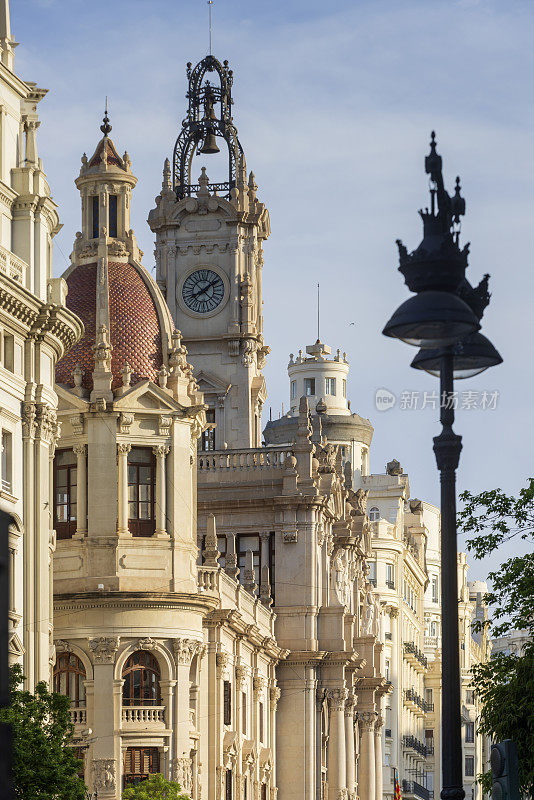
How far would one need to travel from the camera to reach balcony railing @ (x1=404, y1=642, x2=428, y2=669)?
135m

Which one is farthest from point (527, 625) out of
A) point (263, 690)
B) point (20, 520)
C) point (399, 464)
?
point (399, 464)

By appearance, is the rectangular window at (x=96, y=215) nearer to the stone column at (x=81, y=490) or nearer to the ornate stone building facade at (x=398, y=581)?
the stone column at (x=81, y=490)

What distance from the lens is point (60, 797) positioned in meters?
40.0

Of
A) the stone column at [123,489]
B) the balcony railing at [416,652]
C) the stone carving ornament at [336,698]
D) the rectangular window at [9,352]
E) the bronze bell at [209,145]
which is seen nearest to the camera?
the rectangular window at [9,352]

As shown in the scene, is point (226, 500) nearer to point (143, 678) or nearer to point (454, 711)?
point (143, 678)

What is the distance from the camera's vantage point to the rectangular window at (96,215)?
64.6 m

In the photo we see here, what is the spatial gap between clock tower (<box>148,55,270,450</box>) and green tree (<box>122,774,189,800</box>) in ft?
132

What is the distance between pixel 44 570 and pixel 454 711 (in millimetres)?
32097

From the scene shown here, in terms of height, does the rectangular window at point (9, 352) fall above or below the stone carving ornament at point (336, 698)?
above

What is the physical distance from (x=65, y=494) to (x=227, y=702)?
13831 millimetres

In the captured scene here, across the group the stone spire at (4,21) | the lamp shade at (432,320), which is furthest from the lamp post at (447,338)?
the stone spire at (4,21)

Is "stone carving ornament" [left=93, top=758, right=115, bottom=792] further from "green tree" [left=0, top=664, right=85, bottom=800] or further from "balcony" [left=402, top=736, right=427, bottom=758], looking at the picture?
"balcony" [left=402, top=736, right=427, bottom=758]

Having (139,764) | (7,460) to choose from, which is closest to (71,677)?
(139,764)

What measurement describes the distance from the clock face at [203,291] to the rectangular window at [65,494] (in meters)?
37.4
